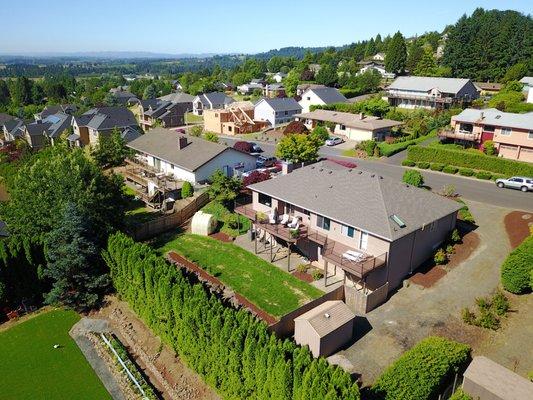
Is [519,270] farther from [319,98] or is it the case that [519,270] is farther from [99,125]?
[319,98]

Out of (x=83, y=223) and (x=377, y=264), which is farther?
(x=83, y=223)

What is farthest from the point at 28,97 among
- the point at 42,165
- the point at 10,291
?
the point at 10,291

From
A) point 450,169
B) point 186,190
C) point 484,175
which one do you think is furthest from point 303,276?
point 450,169

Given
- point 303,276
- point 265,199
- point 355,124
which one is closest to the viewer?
point 303,276

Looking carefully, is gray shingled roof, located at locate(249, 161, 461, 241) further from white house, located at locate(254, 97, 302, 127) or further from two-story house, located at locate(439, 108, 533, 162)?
white house, located at locate(254, 97, 302, 127)

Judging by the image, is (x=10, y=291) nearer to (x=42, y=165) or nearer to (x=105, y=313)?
(x=105, y=313)

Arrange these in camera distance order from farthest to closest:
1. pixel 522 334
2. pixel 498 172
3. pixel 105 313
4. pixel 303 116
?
pixel 303 116 → pixel 498 172 → pixel 105 313 → pixel 522 334
